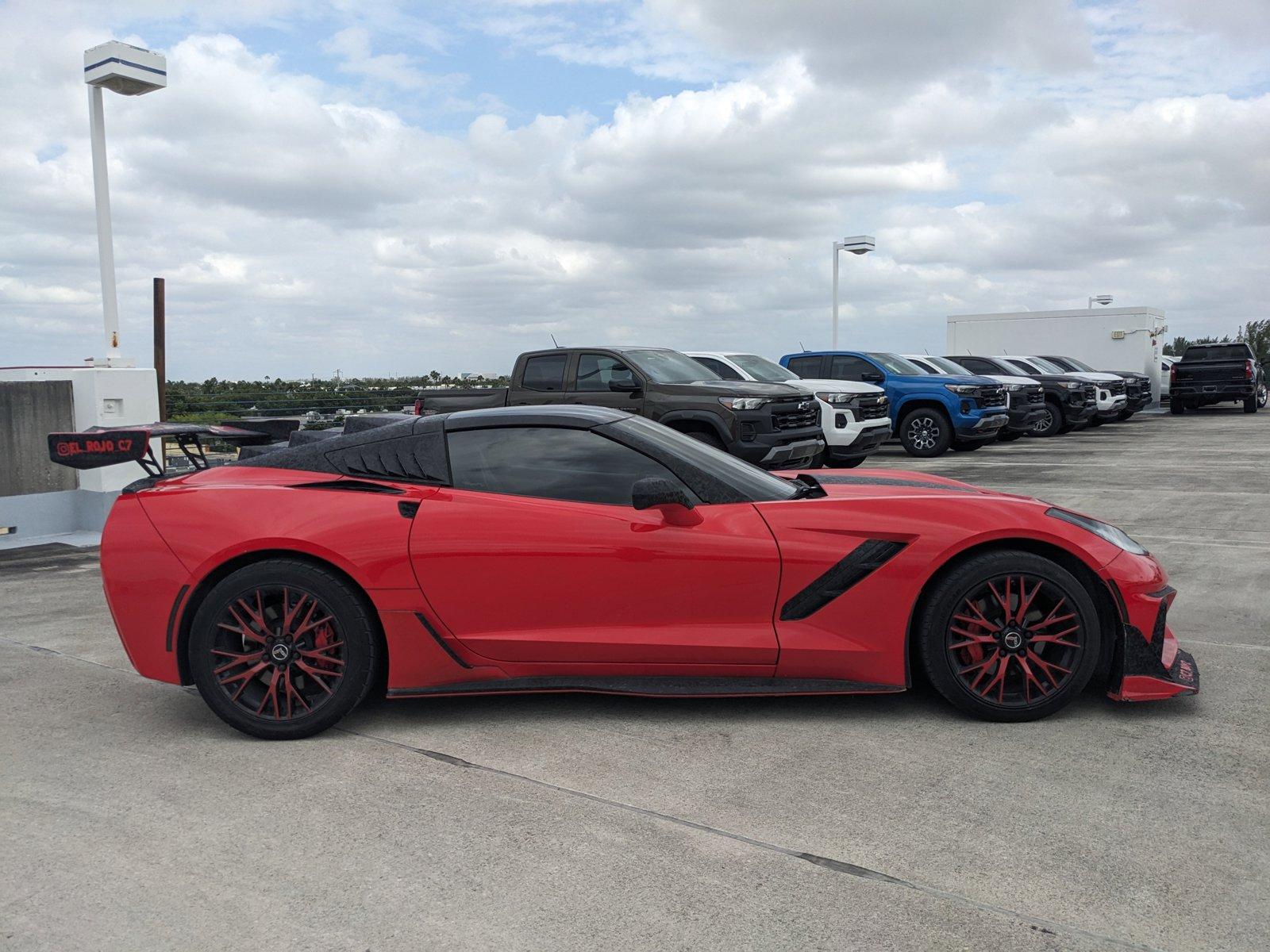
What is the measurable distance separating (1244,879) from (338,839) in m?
2.58

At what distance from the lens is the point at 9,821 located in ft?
11.4

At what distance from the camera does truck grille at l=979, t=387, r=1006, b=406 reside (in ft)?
59.3

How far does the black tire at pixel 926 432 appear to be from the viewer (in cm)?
1786

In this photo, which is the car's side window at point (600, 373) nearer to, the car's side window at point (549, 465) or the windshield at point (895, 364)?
the windshield at point (895, 364)

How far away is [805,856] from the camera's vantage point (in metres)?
3.13

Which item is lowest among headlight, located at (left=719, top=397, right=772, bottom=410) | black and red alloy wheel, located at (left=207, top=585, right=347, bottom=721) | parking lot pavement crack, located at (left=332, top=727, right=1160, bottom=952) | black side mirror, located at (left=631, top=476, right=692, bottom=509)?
parking lot pavement crack, located at (left=332, top=727, right=1160, bottom=952)

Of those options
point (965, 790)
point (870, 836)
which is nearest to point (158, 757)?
point (870, 836)

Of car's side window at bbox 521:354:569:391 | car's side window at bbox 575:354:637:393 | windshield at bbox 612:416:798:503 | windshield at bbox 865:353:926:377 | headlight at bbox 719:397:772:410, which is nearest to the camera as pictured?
windshield at bbox 612:416:798:503

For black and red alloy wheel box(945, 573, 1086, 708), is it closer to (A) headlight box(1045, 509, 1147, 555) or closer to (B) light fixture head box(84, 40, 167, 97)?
(A) headlight box(1045, 509, 1147, 555)

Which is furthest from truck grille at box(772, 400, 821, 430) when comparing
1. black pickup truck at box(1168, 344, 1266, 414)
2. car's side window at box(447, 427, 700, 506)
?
black pickup truck at box(1168, 344, 1266, 414)

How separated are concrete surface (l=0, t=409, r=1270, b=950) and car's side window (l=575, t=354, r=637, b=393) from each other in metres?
8.34

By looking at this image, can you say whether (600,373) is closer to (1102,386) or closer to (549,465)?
(549,465)

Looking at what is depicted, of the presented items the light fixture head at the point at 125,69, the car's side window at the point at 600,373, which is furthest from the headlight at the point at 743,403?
the light fixture head at the point at 125,69

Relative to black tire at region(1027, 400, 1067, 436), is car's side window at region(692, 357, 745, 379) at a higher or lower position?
higher
